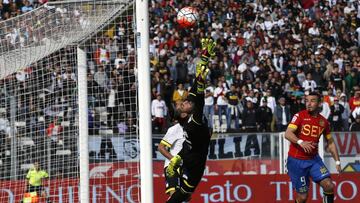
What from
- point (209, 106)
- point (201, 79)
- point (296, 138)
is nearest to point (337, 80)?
point (209, 106)

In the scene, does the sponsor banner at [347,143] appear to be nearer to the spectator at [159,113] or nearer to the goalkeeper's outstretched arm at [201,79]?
the spectator at [159,113]

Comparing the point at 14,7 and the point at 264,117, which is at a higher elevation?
the point at 14,7

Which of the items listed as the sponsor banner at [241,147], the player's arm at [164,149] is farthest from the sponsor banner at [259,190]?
the player's arm at [164,149]

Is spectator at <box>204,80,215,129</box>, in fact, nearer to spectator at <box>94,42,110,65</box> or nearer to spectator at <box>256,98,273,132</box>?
spectator at <box>256,98,273,132</box>

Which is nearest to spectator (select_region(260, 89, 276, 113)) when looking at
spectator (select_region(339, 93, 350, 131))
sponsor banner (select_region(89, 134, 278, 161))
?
spectator (select_region(339, 93, 350, 131))

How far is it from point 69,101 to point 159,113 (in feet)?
31.7

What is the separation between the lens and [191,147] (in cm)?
1421

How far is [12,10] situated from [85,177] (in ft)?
53.8

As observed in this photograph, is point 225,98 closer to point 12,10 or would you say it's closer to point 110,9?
point 12,10

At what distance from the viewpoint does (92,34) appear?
47.5ft

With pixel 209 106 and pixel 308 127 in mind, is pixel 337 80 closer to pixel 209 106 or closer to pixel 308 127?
pixel 209 106

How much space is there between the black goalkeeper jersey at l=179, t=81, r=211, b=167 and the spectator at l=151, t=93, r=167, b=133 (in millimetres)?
12097

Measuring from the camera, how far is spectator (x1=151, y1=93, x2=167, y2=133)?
26.6 m

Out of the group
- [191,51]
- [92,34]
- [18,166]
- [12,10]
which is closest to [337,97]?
[191,51]
